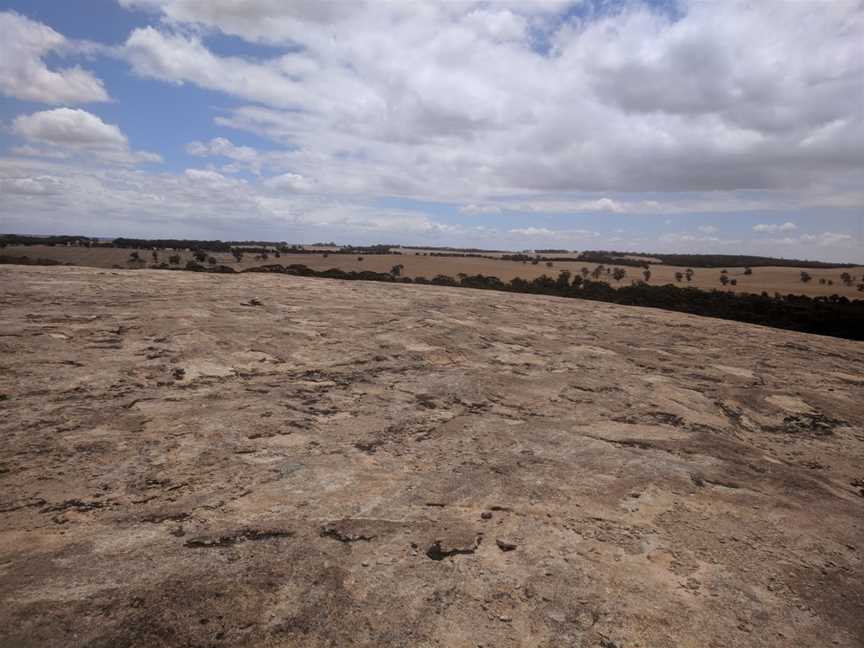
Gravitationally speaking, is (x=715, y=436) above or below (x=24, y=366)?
below

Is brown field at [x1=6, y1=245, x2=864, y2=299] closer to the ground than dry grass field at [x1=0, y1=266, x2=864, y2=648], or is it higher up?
higher up

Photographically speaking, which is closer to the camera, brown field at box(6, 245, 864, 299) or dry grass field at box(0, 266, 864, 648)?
dry grass field at box(0, 266, 864, 648)

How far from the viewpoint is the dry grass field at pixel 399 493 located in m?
2.03

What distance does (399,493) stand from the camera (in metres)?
2.97

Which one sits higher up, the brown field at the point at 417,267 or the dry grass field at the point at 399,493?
the brown field at the point at 417,267

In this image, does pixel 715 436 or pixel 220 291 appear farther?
pixel 220 291

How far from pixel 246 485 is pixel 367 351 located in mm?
2976

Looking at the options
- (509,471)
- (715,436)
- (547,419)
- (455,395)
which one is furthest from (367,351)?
(715,436)

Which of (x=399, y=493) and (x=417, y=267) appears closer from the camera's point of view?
(x=399, y=493)

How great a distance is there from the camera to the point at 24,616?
6.07ft

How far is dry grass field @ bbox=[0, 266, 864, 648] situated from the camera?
2027 mm

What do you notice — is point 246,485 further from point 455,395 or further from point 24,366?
point 24,366

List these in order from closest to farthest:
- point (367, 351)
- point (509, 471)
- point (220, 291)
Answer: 1. point (509, 471)
2. point (367, 351)
3. point (220, 291)

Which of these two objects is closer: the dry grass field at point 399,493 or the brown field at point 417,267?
the dry grass field at point 399,493
